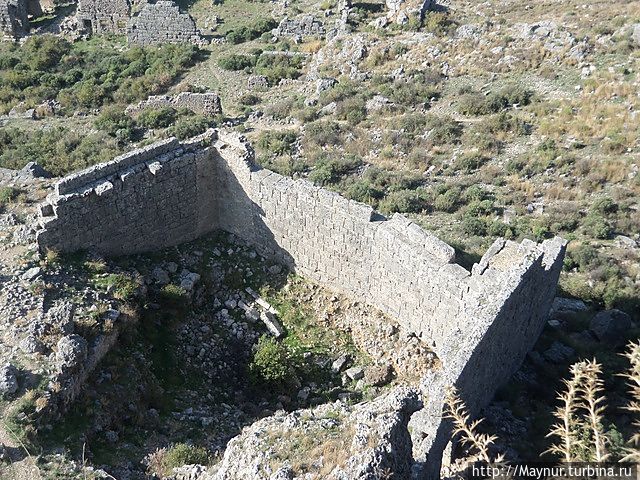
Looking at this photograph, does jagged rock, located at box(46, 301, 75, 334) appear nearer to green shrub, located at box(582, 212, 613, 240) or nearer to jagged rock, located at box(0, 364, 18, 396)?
jagged rock, located at box(0, 364, 18, 396)

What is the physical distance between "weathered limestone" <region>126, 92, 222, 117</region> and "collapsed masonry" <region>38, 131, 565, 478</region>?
11020 millimetres

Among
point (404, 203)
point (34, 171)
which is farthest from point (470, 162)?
point (34, 171)

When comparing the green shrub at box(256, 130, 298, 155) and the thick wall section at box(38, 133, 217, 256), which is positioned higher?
the thick wall section at box(38, 133, 217, 256)

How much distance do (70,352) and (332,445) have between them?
521 centimetres

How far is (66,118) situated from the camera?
25.5 meters

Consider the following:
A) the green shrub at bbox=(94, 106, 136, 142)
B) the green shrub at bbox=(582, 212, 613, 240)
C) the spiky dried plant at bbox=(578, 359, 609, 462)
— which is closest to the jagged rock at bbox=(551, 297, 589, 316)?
the green shrub at bbox=(582, 212, 613, 240)

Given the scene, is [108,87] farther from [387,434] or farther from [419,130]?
[387,434]

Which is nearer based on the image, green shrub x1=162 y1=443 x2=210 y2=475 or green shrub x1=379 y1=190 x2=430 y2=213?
green shrub x1=162 y1=443 x2=210 y2=475

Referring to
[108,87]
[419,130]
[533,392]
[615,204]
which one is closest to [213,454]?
[533,392]

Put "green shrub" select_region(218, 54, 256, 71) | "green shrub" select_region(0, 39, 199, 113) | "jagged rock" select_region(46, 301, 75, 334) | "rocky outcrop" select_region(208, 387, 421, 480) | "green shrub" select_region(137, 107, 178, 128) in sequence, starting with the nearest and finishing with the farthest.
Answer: "rocky outcrop" select_region(208, 387, 421, 480)
"jagged rock" select_region(46, 301, 75, 334)
"green shrub" select_region(137, 107, 178, 128)
"green shrub" select_region(0, 39, 199, 113)
"green shrub" select_region(218, 54, 256, 71)

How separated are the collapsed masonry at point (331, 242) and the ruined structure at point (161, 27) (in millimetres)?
19677

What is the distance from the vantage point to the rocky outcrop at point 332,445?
24.3 feet

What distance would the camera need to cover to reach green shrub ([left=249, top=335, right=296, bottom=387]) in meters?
12.3

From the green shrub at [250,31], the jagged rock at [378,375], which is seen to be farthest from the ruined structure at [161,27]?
the jagged rock at [378,375]
